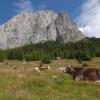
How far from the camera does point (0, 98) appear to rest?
9461 millimetres

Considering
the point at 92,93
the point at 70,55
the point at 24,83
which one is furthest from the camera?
the point at 70,55

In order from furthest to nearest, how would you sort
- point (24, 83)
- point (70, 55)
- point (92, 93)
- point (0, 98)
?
point (70, 55) < point (24, 83) < point (92, 93) < point (0, 98)

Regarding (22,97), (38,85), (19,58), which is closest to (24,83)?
(38,85)

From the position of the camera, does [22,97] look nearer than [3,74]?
A: Yes

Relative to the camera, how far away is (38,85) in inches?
582

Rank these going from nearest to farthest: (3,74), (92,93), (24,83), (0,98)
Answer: (0,98)
(92,93)
(24,83)
(3,74)

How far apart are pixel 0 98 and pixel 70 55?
13783 cm

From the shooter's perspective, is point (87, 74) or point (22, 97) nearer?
point (22, 97)

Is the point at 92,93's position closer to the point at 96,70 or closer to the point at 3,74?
the point at 96,70

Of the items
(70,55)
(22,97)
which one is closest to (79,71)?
(22,97)

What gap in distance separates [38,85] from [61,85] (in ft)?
4.20

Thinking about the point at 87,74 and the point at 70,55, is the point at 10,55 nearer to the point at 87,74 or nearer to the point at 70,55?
the point at 70,55

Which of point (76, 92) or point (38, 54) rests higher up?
point (38, 54)

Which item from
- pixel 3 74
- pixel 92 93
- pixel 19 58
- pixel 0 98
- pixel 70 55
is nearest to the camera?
pixel 0 98
